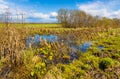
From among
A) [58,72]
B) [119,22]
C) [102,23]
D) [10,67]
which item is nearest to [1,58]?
[10,67]

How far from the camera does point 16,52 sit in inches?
364

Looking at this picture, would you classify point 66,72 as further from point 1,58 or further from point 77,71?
→ point 1,58

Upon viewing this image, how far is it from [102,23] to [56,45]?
1553 inches

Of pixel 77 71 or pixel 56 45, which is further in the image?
pixel 56 45

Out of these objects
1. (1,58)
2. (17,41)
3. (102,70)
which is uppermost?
(17,41)

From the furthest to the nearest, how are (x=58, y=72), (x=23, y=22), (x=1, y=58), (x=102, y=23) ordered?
(x=102, y=23) → (x=23, y=22) → (x=1, y=58) → (x=58, y=72)

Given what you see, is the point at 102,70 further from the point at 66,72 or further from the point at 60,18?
the point at 60,18

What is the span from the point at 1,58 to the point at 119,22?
51.2 meters

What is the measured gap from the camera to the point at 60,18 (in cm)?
5650

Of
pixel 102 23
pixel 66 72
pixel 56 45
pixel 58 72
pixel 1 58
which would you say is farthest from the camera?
pixel 102 23

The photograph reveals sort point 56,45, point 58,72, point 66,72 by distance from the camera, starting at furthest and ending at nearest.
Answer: point 56,45
point 66,72
point 58,72

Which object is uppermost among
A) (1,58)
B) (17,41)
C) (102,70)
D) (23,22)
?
(23,22)

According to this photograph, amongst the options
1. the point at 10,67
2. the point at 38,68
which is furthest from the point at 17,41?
the point at 38,68

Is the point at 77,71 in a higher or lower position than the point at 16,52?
lower
